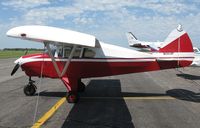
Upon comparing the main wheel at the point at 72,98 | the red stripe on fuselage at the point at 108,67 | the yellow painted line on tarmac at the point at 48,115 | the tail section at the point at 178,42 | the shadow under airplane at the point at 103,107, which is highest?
the tail section at the point at 178,42

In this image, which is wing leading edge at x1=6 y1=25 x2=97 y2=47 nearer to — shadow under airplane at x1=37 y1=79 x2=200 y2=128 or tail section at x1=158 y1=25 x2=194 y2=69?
shadow under airplane at x1=37 y1=79 x2=200 y2=128

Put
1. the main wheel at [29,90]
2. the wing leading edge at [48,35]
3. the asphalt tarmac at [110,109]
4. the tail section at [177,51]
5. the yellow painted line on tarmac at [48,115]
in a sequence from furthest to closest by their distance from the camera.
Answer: the main wheel at [29,90] → the tail section at [177,51] → the wing leading edge at [48,35] → the asphalt tarmac at [110,109] → the yellow painted line on tarmac at [48,115]

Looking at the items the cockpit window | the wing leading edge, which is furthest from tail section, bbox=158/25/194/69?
the wing leading edge

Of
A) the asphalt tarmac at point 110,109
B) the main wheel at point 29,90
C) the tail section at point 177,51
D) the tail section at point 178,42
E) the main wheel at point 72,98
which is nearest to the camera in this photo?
the asphalt tarmac at point 110,109

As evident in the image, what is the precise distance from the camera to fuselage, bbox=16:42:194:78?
12.4m

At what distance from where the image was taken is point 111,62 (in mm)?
12539

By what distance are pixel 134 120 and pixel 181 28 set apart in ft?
19.1

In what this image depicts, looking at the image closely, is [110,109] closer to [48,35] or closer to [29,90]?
[48,35]

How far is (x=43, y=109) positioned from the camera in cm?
1018

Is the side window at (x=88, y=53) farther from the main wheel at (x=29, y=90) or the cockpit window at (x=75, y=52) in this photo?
the main wheel at (x=29, y=90)

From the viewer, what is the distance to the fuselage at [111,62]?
→ 12445 mm

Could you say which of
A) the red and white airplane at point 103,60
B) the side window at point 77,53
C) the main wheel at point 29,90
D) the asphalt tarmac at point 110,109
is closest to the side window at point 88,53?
the red and white airplane at point 103,60

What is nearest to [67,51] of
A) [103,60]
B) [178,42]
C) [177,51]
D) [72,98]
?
[103,60]

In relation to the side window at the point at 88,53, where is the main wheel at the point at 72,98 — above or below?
below
